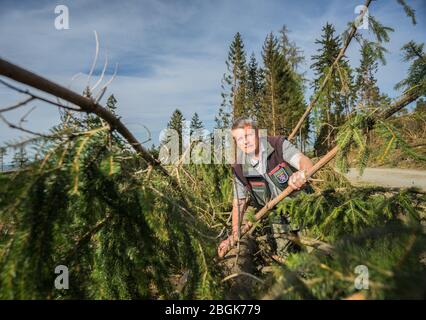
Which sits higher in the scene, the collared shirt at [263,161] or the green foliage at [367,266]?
the collared shirt at [263,161]

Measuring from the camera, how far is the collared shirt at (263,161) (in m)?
3.61

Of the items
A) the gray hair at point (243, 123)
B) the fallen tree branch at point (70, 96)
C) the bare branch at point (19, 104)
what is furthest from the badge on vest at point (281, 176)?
the bare branch at point (19, 104)

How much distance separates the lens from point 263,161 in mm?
3801

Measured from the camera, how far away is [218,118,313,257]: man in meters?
3.63

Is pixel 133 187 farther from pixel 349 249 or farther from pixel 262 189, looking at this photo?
pixel 262 189

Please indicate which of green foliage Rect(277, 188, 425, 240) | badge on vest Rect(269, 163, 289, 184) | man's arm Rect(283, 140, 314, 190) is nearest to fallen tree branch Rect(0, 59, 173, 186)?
green foliage Rect(277, 188, 425, 240)

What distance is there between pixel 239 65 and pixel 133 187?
4691 centimetres

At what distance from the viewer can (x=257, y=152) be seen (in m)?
3.90

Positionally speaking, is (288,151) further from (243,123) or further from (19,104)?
(19,104)

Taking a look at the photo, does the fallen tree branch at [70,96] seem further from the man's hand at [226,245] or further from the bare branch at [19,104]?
the man's hand at [226,245]

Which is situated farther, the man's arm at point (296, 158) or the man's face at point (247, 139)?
the man's face at point (247, 139)

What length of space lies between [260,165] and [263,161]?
0.07 metres

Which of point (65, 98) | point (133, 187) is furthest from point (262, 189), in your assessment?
point (65, 98)

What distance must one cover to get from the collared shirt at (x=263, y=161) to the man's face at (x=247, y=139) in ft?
0.31
